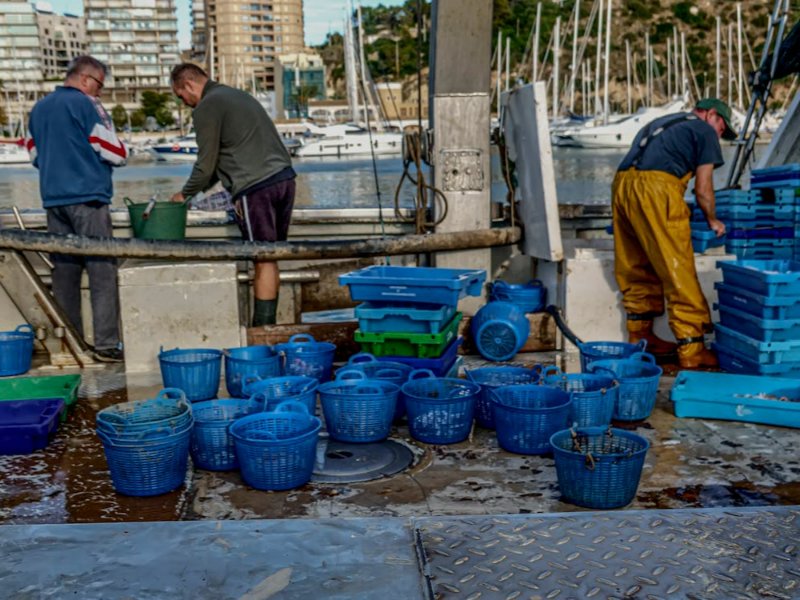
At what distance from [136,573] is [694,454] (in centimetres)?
279

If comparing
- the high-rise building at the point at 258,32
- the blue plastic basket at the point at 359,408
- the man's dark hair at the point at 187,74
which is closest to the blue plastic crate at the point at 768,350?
the blue plastic basket at the point at 359,408

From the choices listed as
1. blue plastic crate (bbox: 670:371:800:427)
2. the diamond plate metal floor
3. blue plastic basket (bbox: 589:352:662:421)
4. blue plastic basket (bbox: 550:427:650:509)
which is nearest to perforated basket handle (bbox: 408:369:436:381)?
blue plastic basket (bbox: 589:352:662:421)

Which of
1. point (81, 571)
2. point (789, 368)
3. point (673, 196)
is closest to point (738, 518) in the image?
point (81, 571)

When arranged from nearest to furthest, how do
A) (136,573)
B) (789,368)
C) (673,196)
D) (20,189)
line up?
(136,573)
(789,368)
(673,196)
(20,189)

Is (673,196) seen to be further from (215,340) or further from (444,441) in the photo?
(215,340)

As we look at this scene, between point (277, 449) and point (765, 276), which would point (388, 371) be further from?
point (765, 276)

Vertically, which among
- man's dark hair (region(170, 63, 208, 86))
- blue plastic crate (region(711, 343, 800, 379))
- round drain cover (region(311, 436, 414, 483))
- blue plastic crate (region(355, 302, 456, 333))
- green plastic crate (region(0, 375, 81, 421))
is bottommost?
round drain cover (region(311, 436, 414, 483))

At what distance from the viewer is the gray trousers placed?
645 cm

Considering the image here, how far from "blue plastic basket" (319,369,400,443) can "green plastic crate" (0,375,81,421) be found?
1721 mm

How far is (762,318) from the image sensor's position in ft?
17.2

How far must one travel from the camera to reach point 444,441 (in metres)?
4.52

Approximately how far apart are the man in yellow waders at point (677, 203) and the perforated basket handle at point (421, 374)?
1.85 meters

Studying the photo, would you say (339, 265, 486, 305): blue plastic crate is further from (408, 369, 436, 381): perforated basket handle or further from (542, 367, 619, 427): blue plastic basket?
(542, 367, 619, 427): blue plastic basket

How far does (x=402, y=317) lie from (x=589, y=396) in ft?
4.59
